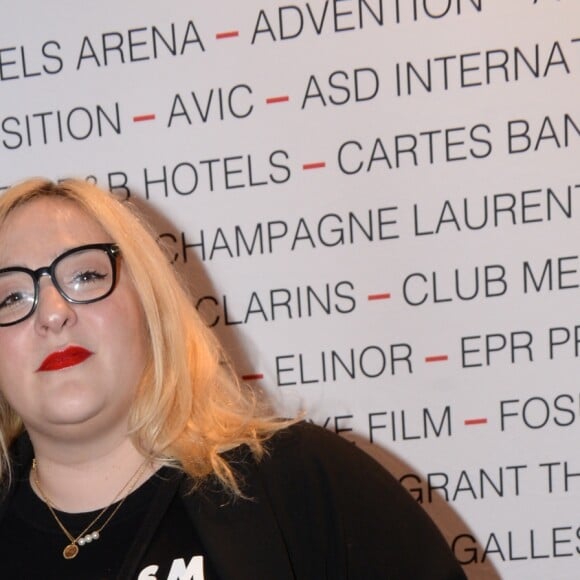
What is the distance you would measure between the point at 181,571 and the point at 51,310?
0.39m

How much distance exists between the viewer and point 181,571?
110 centimetres

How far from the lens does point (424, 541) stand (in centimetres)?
118

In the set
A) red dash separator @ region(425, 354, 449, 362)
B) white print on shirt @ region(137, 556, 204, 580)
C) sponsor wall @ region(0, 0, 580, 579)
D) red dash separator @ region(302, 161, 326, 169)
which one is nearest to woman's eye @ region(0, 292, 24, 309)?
white print on shirt @ region(137, 556, 204, 580)

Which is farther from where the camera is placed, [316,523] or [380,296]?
[380,296]

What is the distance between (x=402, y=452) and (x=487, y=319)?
0.32 m

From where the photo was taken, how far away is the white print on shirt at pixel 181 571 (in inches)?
43.0

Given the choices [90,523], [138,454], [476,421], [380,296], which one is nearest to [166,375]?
[138,454]

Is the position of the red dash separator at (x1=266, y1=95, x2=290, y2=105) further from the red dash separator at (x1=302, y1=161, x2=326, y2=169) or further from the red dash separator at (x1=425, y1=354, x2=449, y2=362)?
the red dash separator at (x1=425, y1=354, x2=449, y2=362)

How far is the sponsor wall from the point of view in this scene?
160 cm

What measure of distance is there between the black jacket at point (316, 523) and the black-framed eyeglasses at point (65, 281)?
0.30m

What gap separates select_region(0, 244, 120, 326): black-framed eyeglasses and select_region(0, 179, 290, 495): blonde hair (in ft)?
0.14

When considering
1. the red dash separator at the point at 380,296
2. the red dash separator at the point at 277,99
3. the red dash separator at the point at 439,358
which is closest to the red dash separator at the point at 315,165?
the red dash separator at the point at 277,99

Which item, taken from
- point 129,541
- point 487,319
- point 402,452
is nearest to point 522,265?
point 487,319

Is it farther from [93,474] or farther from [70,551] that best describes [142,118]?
[70,551]
